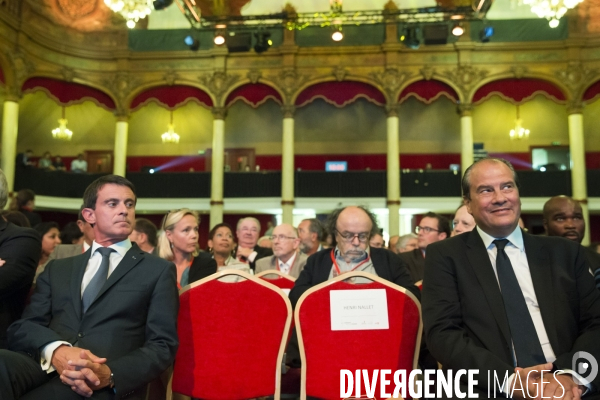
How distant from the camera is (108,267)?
7.72 feet

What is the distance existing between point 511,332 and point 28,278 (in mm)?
2226

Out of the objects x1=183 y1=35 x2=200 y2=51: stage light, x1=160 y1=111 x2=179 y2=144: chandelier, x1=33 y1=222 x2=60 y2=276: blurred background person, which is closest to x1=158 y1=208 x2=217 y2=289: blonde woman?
x1=33 y1=222 x2=60 y2=276: blurred background person

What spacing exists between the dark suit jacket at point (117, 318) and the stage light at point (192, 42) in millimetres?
10737

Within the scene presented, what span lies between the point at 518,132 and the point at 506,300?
1321cm

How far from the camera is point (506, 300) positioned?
6.81ft

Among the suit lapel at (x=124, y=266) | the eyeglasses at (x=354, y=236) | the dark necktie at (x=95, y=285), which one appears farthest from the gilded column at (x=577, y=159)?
the dark necktie at (x=95, y=285)

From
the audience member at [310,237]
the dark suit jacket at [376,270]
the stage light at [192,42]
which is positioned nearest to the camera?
the dark suit jacket at [376,270]

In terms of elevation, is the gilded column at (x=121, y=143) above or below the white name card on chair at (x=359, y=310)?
above

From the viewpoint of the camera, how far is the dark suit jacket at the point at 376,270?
3.02 metres

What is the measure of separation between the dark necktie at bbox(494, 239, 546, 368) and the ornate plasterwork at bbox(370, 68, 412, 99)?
11272 millimetres

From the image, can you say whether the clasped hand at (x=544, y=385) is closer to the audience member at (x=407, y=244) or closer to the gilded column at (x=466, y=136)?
the audience member at (x=407, y=244)

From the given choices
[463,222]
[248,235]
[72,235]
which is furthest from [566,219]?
[72,235]

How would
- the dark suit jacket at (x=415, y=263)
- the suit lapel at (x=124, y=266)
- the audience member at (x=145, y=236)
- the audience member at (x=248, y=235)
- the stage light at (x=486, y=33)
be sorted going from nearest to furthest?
1. the suit lapel at (x=124, y=266)
2. the audience member at (x=145, y=236)
3. the dark suit jacket at (x=415, y=263)
4. the audience member at (x=248, y=235)
5. the stage light at (x=486, y=33)

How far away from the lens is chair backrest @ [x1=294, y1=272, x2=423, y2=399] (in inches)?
93.7
